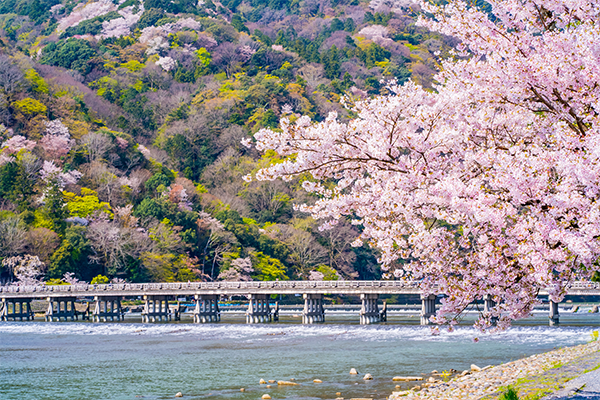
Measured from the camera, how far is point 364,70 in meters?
108

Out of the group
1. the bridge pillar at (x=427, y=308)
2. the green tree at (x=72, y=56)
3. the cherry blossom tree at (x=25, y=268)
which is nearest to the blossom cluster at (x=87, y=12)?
the green tree at (x=72, y=56)

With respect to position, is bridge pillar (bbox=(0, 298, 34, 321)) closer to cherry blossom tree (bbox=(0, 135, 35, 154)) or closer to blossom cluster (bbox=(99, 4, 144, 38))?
cherry blossom tree (bbox=(0, 135, 35, 154))

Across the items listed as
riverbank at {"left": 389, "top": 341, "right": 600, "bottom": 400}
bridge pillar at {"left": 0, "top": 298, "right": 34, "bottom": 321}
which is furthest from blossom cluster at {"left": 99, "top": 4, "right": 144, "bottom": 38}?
riverbank at {"left": 389, "top": 341, "right": 600, "bottom": 400}

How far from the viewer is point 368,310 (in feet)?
134

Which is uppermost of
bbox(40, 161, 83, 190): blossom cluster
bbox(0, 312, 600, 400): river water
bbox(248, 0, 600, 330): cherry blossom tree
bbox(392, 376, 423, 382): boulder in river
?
bbox(40, 161, 83, 190): blossom cluster

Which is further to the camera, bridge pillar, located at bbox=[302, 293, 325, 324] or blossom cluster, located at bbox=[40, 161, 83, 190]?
blossom cluster, located at bbox=[40, 161, 83, 190]

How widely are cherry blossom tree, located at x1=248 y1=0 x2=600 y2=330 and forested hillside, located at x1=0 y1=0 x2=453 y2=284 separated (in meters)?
1.06

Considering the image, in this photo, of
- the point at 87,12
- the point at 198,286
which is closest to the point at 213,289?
the point at 198,286

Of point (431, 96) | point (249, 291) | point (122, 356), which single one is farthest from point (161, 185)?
point (431, 96)

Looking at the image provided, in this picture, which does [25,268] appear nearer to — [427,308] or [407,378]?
[427,308]

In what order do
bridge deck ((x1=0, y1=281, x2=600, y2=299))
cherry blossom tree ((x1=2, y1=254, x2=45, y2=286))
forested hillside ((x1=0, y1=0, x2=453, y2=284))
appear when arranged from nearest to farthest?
bridge deck ((x1=0, y1=281, x2=600, y2=299)) → cherry blossom tree ((x1=2, y1=254, x2=45, y2=286)) → forested hillside ((x1=0, y1=0, x2=453, y2=284))

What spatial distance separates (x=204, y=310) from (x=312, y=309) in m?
8.22

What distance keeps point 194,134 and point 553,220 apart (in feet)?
236

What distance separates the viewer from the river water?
18203 millimetres
